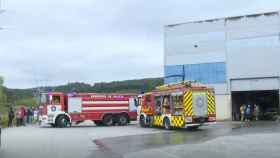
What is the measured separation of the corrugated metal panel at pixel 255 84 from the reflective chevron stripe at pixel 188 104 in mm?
16376

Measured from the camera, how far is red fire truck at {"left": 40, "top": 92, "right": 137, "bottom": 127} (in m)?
43.6

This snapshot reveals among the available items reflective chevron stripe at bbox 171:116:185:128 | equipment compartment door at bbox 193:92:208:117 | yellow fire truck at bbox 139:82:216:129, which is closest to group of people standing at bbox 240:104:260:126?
yellow fire truck at bbox 139:82:216:129

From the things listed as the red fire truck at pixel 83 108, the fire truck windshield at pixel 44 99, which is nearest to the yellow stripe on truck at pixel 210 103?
the red fire truck at pixel 83 108

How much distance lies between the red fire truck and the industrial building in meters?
9.61

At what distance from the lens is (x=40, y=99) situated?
4475 centimetres

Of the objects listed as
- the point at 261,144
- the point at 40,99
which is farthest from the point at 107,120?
the point at 261,144

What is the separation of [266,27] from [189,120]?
17.5m

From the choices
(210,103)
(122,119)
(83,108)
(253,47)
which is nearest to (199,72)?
Answer: (253,47)

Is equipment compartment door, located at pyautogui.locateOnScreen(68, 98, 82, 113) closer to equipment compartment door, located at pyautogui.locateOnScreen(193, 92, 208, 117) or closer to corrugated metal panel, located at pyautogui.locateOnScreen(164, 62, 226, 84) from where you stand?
equipment compartment door, located at pyautogui.locateOnScreen(193, 92, 208, 117)

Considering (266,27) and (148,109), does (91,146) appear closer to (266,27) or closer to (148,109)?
(148,109)

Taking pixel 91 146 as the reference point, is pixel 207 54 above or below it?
above

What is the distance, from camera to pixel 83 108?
4397 cm

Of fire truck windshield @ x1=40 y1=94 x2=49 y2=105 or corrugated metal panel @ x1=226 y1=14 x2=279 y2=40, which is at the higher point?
corrugated metal panel @ x1=226 y1=14 x2=279 y2=40

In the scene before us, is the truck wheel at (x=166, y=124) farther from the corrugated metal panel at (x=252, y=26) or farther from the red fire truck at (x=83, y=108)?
the corrugated metal panel at (x=252, y=26)
